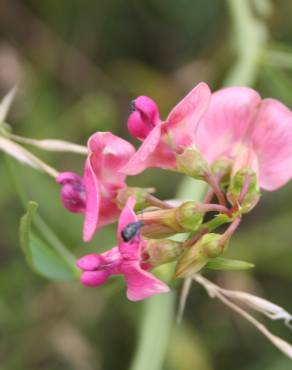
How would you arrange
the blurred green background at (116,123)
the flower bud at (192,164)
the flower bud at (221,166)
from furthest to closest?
the blurred green background at (116,123)
the flower bud at (221,166)
the flower bud at (192,164)

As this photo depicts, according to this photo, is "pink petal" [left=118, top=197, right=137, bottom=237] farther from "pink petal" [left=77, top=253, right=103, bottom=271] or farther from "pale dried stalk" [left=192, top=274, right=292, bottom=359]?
"pale dried stalk" [left=192, top=274, right=292, bottom=359]

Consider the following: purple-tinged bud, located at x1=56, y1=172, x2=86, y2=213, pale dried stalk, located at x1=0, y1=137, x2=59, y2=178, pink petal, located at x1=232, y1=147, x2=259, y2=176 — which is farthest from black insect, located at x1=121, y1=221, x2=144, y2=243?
pale dried stalk, located at x1=0, y1=137, x2=59, y2=178

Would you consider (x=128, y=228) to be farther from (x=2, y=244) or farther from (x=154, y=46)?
(x=154, y=46)

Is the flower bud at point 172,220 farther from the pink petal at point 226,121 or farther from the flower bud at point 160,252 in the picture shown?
the pink petal at point 226,121

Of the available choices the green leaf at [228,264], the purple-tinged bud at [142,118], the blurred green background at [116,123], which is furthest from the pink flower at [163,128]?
the blurred green background at [116,123]

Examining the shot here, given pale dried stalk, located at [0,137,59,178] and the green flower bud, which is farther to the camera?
pale dried stalk, located at [0,137,59,178]

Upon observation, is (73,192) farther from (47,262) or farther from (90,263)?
(47,262)
